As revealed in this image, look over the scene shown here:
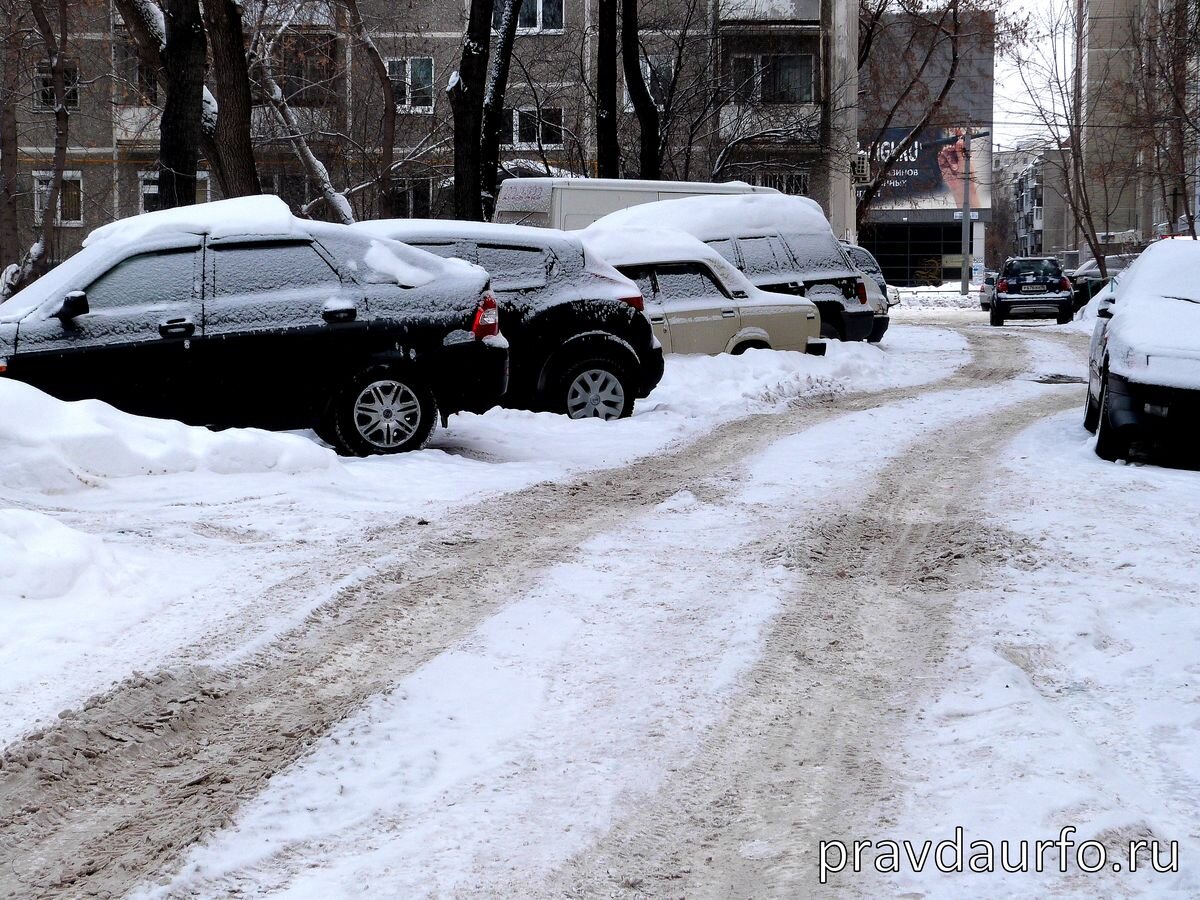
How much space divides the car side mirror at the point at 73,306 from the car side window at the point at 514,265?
3.56 m

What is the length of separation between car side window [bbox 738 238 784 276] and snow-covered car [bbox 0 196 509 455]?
8.38 m

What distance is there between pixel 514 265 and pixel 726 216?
6.91m

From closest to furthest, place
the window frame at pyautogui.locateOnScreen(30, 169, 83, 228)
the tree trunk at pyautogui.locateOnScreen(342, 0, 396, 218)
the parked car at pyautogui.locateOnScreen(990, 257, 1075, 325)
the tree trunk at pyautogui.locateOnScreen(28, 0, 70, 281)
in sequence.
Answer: the tree trunk at pyautogui.locateOnScreen(28, 0, 70, 281) → the tree trunk at pyautogui.locateOnScreen(342, 0, 396, 218) → the parked car at pyautogui.locateOnScreen(990, 257, 1075, 325) → the window frame at pyautogui.locateOnScreen(30, 169, 83, 228)

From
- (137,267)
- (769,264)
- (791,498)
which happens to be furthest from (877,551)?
(769,264)

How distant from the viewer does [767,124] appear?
37594mm

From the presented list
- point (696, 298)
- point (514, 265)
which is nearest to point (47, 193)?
point (696, 298)

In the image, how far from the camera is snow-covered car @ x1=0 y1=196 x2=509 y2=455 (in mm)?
9562

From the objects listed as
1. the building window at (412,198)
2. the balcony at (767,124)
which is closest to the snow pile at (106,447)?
the balcony at (767,124)

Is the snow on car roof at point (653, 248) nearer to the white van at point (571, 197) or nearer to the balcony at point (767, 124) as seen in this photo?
the white van at point (571, 197)

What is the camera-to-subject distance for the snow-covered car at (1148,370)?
982cm

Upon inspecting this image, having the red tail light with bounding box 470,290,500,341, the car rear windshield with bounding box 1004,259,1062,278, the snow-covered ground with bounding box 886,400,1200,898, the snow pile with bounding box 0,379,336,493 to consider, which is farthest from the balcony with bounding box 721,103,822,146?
the snow-covered ground with bounding box 886,400,1200,898

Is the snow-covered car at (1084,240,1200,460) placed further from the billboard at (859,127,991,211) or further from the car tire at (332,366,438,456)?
the billboard at (859,127,991,211)

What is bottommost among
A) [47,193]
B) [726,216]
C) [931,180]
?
[726,216]

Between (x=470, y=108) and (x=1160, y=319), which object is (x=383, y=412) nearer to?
(x=1160, y=319)
